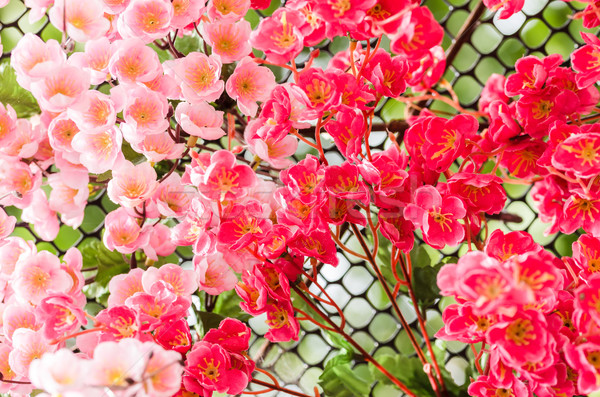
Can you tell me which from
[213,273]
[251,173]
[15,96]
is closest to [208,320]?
[213,273]

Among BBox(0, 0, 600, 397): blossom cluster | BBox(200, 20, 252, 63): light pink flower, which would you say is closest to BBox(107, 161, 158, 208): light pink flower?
BBox(0, 0, 600, 397): blossom cluster

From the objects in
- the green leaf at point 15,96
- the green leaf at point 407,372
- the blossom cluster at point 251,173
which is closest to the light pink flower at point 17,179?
the blossom cluster at point 251,173

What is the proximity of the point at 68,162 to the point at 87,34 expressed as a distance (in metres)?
0.10

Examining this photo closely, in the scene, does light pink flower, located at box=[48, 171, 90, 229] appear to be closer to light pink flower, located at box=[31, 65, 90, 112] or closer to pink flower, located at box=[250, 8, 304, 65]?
light pink flower, located at box=[31, 65, 90, 112]

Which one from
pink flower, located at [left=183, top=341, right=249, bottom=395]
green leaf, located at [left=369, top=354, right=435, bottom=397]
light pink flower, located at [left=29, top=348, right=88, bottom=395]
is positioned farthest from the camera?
green leaf, located at [left=369, top=354, right=435, bottom=397]

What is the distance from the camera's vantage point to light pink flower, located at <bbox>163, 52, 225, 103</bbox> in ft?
1.35

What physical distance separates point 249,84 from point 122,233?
15 centimetres

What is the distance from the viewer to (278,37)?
1.24 feet

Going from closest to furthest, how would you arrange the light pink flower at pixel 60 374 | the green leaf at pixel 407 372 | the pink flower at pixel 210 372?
1. the light pink flower at pixel 60 374
2. the pink flower at pixel 210 372
3. the green leaf at pixel 407 372

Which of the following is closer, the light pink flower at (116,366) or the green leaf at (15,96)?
the light pink flower at (116,366)

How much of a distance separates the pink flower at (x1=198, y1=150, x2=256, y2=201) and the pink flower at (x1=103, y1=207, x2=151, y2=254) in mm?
96

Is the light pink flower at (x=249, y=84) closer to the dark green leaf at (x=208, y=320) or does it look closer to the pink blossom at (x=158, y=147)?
the pink blossom at (x=158, y=147)

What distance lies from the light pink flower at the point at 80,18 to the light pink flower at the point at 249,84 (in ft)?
0.33

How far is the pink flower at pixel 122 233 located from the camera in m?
0.44
